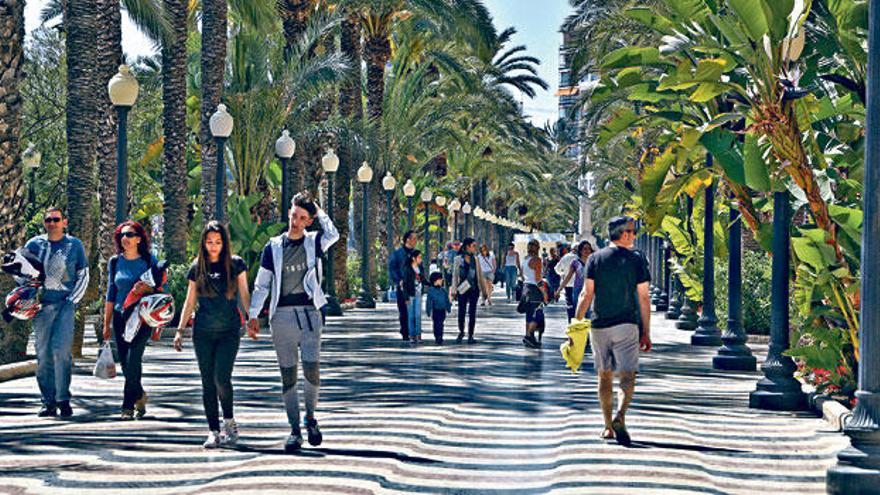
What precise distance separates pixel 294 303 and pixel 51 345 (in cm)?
332

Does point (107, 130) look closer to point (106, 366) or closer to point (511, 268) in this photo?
point (106, 366)

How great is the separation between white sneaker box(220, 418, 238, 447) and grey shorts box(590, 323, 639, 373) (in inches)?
113

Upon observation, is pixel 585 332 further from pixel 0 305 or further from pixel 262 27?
pixel 262 27

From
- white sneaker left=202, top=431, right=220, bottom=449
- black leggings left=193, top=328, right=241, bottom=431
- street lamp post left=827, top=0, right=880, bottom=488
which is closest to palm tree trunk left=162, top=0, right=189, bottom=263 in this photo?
black leggings left=193, top=328, right=241, bottom=431

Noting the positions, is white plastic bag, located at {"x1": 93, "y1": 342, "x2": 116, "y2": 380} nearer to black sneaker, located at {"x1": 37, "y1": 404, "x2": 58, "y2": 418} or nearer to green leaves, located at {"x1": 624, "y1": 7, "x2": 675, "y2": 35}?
black sneaker, located at {"x1": 37, "y1": 404, "x2": 58, "y2": 418}

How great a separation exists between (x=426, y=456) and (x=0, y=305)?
8.77 m

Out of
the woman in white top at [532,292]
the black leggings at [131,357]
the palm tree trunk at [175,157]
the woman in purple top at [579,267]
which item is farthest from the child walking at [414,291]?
the black leggings at [131,357]

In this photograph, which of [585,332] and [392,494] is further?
[585,332]

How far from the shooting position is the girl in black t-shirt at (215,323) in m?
10.4

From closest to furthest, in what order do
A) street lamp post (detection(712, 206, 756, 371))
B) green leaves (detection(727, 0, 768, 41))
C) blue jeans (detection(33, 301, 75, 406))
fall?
1. blue jeans (detection(33, 301, 75, 406))
2. green leaves (detection(727, 0, 768, 41))
3. street lamp post (detection(712, 206, 756, 371))

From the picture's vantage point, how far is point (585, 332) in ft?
37.7

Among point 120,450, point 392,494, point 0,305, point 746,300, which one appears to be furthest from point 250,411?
point 746,300

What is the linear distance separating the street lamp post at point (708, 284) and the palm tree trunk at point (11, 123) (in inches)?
431

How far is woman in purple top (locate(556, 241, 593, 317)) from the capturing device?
19.9m
